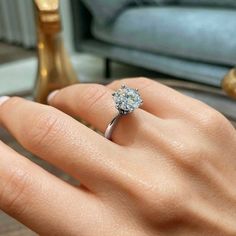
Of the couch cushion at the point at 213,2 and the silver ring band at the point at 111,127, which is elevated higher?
the silver ring band at the point at 111,127

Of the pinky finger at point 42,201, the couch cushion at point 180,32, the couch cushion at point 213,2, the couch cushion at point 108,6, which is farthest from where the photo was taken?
the couch cushion at point 108,6

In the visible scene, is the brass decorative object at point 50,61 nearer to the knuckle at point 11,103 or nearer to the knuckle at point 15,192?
the knuckle at point 11,103

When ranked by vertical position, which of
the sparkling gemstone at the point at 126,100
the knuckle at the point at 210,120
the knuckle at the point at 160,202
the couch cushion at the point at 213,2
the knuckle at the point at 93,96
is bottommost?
the couch cushion at the point at 213,2

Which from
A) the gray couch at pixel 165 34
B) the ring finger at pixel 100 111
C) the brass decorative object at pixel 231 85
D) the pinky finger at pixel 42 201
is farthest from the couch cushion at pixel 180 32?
the pinky finger at pixel 42 201

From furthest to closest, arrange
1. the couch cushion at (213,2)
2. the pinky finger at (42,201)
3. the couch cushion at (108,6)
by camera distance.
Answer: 1. the couch cushion at (108,6)
2. the couch cushion at (213,2)
3. the pinky finger at (42,201)

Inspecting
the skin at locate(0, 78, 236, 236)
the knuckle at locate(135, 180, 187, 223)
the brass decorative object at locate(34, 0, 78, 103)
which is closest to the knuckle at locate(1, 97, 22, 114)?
the skin at locate(0, 78, 236, 236)

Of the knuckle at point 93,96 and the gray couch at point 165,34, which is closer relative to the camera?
the knuckle at point 93,96
